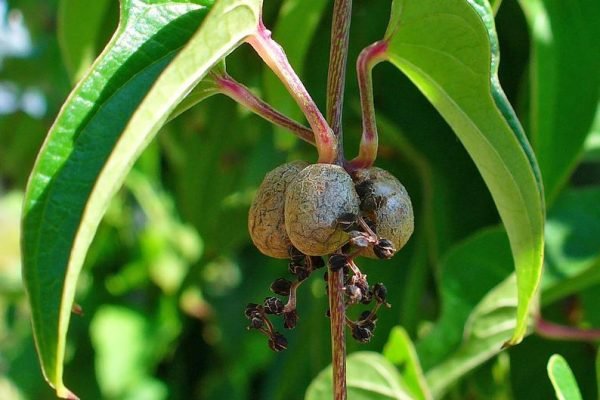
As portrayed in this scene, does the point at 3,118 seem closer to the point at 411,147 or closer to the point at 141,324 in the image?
the point at 141,324

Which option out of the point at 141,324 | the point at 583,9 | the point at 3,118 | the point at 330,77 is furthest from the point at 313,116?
the point at 3,118

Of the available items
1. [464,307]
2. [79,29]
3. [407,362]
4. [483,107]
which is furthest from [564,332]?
[79,29]

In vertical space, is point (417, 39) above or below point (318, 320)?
above

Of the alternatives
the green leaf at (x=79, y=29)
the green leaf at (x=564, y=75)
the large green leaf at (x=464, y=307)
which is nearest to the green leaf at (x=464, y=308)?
the large green leaf at (x=464, y=307)

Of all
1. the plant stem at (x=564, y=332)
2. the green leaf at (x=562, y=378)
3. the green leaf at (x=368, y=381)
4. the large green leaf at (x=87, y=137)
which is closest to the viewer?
the large green leaf at (x=87, y=137)

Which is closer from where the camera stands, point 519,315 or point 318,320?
point 519,315

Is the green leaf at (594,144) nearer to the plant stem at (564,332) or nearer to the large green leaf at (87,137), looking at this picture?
the plant stem at (564,332)

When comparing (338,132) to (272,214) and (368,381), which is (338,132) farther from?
(368,381)
